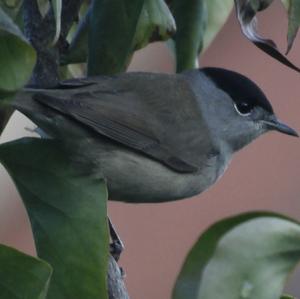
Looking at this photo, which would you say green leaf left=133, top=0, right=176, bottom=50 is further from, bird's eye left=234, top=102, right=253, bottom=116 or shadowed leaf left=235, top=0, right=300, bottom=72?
bird's eye left=234, top=102, right=253, bottom=116

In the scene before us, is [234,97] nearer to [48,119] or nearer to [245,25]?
[48,119]

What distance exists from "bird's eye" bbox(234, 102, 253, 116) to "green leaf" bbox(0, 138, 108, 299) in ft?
3.96

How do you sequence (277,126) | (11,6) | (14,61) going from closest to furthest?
(14,61) < (11,6) < (277,126)

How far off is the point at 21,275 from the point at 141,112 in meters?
1.00

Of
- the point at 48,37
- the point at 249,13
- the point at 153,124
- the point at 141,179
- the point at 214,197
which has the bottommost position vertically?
the point at 214,197

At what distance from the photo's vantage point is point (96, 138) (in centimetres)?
207

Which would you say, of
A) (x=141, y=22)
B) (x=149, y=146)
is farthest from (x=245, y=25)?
(x=149, y=146)

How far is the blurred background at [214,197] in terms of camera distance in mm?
3494

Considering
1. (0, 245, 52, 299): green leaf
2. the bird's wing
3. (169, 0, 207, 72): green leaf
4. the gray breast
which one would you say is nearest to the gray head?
the bird's wing

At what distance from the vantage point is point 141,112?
221 centimetres

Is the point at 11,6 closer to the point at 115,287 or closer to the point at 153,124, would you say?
the point at 115,287

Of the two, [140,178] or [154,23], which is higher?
[154,23]

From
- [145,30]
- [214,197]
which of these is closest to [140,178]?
[145,30]

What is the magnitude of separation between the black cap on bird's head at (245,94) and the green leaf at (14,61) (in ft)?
4.48
